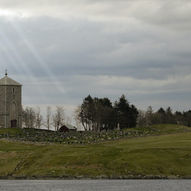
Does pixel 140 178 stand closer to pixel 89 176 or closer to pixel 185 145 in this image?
pixel 89 176

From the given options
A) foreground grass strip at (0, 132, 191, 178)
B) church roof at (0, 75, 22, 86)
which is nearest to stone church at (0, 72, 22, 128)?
church roof at (0, 75, 22, 86)

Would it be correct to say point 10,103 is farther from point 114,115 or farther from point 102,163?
point 102,163

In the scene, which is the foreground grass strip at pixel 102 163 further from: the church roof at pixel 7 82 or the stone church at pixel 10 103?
the church roof at pixel 7 82

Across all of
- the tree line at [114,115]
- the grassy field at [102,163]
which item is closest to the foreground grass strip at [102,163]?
the grassy field at [102,163]

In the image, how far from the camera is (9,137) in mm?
128750

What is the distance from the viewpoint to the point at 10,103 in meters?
162

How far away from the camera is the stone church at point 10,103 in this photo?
16100 cm
